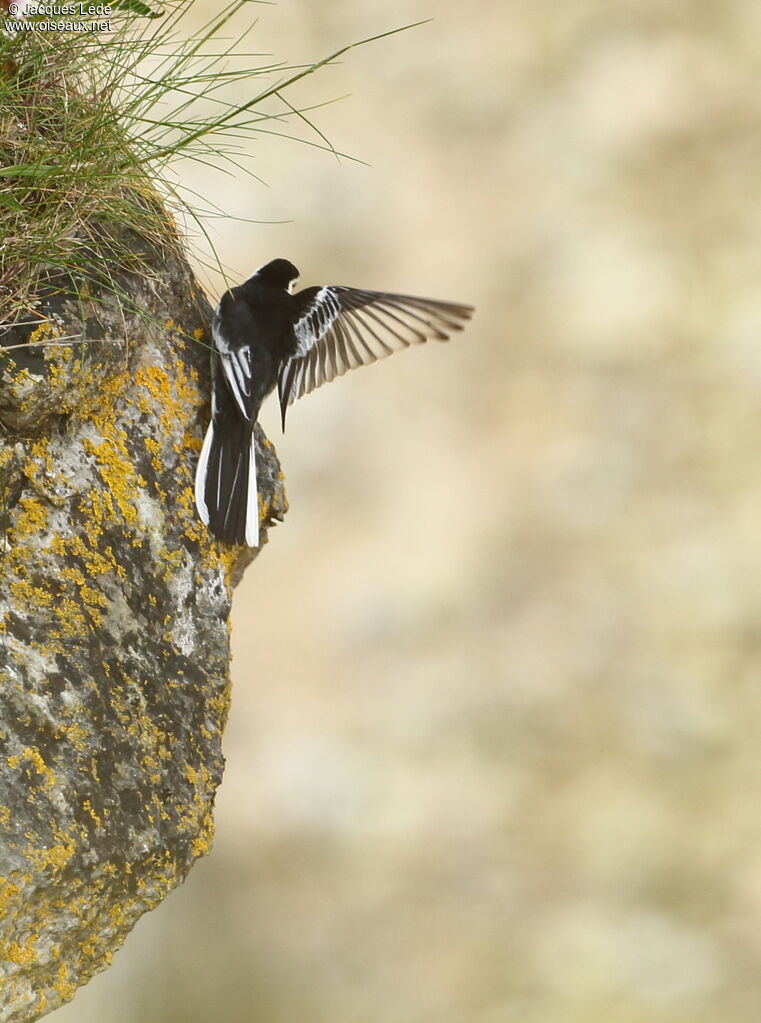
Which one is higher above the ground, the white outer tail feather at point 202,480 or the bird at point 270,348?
Answer: the bird at point 270,348

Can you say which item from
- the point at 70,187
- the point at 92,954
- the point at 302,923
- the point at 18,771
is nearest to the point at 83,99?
the point at 70,187

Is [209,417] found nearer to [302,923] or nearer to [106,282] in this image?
[106,282]

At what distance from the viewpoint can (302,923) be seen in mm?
13789

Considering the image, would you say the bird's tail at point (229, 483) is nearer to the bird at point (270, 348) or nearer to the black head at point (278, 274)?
the bird at point (270, 348)

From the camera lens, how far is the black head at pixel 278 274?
292 cm

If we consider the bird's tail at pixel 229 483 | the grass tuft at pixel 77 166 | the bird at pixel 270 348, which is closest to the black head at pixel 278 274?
the bird at pixel 270 348

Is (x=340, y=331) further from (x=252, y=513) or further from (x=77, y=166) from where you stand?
(x=77, y=166)

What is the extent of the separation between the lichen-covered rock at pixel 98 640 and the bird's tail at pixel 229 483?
4 centimetres

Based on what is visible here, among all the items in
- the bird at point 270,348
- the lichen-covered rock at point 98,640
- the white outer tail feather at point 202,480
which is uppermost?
the bird at point 270,348

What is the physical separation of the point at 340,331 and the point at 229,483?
0.67m

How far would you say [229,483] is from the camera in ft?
8.07

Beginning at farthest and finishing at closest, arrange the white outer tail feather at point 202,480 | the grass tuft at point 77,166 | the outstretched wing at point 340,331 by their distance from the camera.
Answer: the outstretched wing at point 340,331 → the white outer tail feather at point 202,480 → the grass tuft at point 77,166

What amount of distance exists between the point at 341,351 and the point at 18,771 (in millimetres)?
1321

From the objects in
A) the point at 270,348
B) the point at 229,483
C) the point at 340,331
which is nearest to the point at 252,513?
the point at 229,483
